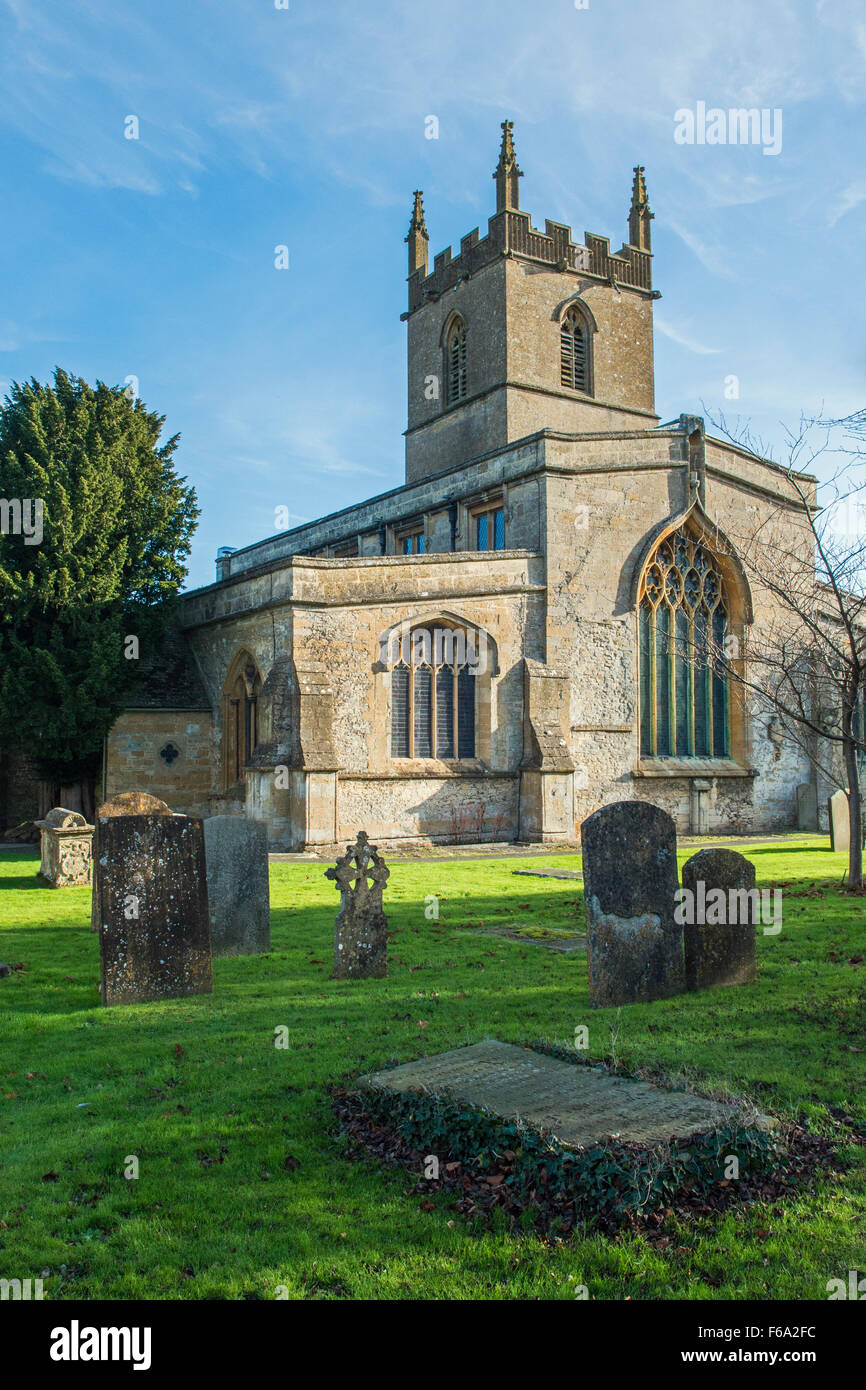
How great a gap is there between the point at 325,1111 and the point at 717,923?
4.05 metres

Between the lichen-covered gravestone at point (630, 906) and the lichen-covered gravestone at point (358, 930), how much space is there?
2.00 metres

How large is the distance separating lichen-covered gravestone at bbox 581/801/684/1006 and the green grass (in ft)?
0.91

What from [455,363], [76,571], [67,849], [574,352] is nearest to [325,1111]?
→ [67,849]

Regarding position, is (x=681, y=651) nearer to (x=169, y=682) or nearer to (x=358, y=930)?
(x=169, y=682)

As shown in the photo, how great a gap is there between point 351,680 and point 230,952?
10645 mm

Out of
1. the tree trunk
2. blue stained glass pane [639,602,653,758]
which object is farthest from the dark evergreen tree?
the tree trunk

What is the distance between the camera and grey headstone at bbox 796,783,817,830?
2562cm

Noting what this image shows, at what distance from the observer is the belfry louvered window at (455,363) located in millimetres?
31047

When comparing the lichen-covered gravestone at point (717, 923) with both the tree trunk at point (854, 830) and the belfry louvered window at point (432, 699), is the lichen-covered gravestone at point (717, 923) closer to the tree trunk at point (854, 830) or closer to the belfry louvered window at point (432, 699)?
the tree trunk at point (854, 830)

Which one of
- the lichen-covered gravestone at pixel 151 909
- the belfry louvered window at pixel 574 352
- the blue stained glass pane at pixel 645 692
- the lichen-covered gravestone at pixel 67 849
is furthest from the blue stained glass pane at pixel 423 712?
Result: the belfry louvered window at pixel 574 352

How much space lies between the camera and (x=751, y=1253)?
3.82 metres

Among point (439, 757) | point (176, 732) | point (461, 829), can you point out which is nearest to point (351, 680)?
point (439, 757)

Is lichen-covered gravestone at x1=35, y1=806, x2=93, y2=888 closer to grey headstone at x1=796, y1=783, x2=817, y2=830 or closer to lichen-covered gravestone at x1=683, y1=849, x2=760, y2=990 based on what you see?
lichen-covered gravestone at x1=683, y1=849, x2=760, y2=990
